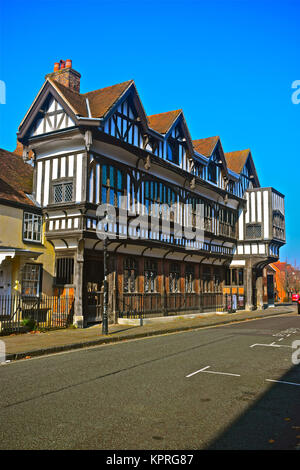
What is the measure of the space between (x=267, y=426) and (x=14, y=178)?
1722cm

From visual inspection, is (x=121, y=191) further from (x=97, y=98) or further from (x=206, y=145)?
(x=206, y=145)

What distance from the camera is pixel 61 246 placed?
19.5 m

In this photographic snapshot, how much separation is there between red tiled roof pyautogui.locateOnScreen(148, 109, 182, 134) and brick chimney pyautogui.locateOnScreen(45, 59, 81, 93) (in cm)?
476

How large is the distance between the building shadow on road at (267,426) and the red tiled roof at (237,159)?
96.1 feet

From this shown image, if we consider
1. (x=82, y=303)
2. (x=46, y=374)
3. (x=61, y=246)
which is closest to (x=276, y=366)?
(x=46, y=374)

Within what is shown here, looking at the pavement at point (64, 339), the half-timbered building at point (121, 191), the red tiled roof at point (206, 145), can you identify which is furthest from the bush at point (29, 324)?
the red tiled roof at point (206, 145)

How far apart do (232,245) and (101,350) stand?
22.6m

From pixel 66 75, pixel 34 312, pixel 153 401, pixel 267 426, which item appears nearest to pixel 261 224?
pixel 66 75

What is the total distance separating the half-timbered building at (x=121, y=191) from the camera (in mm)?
18766

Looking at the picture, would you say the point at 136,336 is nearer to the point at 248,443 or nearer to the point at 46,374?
the point at 46,374

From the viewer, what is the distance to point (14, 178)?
65.6ft

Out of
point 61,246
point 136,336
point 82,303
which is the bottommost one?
point 136,336

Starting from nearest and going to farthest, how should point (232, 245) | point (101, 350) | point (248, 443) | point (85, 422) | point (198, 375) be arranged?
point (248, 443) < point (85, 422) < point (198, 375) < point (101, 350) < point (232, 245)

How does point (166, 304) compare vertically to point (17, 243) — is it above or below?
below
